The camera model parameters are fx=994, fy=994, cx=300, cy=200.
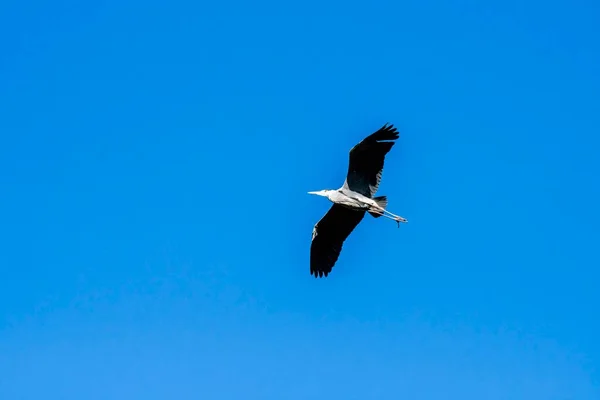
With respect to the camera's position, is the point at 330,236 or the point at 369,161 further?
the point at 330,236

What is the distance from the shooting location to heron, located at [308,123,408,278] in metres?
30.8

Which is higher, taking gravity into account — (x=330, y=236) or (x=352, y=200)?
(x=330, y=236)

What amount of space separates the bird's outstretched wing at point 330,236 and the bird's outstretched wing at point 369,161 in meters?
1.07

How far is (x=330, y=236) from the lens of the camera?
33531 mm

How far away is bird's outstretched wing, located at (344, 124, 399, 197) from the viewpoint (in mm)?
30578

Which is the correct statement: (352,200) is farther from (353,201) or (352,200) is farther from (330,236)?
(330,236)

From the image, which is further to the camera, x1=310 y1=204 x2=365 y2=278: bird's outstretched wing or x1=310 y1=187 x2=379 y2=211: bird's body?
x1=310 y1=204 x2=365 y2=278: bird's outstretched wing

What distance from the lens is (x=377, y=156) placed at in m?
31.0

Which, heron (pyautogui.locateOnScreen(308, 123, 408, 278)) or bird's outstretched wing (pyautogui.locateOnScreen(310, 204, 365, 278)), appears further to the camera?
bird's outstretched wing (pyautogui.locateOnScreen(310, 204, 365, 278))

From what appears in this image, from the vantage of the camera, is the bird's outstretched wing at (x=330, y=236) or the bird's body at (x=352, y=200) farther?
the bird's outstretched wing at (x=330, y=236)

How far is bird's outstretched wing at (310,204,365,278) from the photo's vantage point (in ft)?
108

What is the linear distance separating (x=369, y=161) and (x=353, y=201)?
4.57ft

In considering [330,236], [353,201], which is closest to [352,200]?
[353,201]

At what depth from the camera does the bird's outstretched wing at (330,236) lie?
32.8 m
